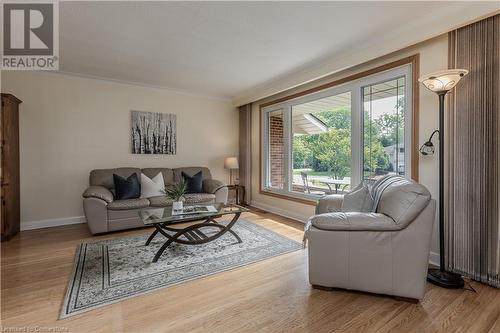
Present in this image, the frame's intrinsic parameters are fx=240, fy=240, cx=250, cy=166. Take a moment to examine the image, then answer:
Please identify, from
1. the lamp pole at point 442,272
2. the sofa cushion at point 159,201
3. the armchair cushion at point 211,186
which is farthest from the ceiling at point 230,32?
the sofa cushion at point 159,201

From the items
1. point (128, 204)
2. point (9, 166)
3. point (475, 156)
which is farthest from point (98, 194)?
point (475, 156)

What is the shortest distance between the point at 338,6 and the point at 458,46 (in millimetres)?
1248

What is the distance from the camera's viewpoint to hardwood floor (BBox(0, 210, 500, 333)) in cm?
164

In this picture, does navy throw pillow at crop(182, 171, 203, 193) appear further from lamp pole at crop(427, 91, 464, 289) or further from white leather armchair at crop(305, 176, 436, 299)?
lamp pole at crop(427, 91, 464, 289)

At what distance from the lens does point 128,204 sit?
3.61 meters

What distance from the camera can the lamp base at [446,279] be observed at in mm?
2086

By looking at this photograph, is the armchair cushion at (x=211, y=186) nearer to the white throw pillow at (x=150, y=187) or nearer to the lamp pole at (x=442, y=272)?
the white throw pillow at (x=150, y=187)

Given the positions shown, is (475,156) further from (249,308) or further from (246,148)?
(246,148)

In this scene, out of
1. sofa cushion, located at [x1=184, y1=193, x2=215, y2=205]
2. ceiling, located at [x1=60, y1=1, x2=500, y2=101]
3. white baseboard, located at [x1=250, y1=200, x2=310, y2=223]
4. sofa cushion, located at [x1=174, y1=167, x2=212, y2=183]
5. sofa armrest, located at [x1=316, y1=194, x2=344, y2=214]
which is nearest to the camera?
ceiling, located at [x1=60, y1=1, x2=500, y2=101]

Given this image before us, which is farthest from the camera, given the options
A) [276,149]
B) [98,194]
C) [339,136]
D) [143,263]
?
[276,149]

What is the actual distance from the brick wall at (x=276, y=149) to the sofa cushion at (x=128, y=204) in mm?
2568

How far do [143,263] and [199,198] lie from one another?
1715mm

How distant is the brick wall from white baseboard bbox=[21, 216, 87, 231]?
367 centimetres

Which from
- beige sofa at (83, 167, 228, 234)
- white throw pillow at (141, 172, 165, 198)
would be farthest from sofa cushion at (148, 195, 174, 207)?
white throw pillow at (141, 172, 165, 198)
